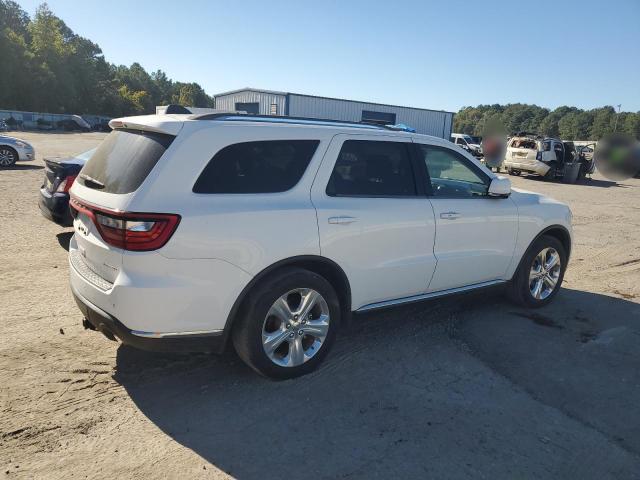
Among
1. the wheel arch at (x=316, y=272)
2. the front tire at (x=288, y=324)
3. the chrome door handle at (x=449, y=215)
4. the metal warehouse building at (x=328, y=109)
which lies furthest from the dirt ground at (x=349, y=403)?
the metal warehouse building at (x=328, y=109)

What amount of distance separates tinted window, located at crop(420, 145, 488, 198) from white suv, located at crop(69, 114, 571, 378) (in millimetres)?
20

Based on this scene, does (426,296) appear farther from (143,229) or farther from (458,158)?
(143,229)

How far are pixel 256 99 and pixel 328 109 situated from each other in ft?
17.5

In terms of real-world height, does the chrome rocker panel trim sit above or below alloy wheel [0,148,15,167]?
above

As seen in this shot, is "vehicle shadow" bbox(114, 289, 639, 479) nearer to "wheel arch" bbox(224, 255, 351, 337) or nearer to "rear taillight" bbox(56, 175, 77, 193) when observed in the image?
"wheel arch" bbox(224, 255, 351, 337)

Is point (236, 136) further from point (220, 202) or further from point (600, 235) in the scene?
point (600, 235)

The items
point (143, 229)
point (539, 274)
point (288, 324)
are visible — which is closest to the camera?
point (143, 229)

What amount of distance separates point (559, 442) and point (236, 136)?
276 centimetres

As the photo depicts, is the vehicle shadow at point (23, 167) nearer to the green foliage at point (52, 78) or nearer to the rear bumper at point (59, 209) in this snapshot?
the rear bumper at point (59, 209)

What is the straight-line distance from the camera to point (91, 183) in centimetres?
329

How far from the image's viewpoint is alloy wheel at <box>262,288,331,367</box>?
3.33 meters

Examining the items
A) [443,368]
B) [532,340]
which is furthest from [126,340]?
[532,340]

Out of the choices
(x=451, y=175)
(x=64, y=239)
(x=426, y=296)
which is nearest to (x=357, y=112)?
(x=64, y=239)

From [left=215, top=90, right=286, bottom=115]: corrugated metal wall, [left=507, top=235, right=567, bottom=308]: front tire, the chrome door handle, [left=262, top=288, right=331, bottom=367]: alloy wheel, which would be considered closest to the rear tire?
[left=262, top=288, right=331, bottom=367]: alloy wheel
